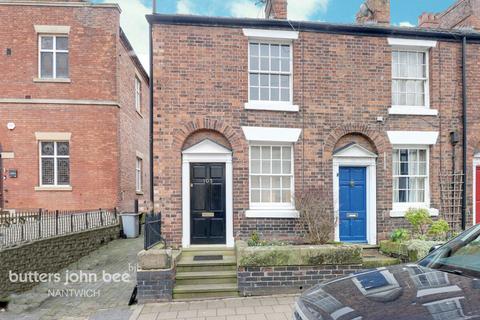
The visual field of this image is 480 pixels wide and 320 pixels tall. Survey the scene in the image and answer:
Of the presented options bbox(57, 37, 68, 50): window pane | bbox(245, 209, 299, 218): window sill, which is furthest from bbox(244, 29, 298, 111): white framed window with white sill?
bbox(57, 37, 68, 50): window pane

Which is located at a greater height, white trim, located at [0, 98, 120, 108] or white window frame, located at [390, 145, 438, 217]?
white trim, located at [0, 98, 120, 108]

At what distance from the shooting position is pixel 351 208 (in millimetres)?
8438

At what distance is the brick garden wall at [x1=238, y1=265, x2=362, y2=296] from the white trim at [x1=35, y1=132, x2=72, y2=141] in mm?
9278

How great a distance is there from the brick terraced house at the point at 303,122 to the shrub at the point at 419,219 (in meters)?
0.42

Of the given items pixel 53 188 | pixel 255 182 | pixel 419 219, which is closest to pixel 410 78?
pixel 419 219

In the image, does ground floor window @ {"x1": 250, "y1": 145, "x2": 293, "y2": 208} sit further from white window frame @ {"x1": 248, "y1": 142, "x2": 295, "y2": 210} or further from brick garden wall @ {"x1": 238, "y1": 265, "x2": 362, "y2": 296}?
brick garden wall @ {"x1": 238, "y1": 265, "x2": 362, "y2": 296}

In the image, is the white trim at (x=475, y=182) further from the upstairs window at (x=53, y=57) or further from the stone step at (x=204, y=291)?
the upstairs window at (x=53, y=57)

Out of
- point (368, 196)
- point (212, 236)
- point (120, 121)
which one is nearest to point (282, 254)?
point (212, 236)

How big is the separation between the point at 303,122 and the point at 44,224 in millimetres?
7589

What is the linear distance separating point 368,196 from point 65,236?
8656 millimetres

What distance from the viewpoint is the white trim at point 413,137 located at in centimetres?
844

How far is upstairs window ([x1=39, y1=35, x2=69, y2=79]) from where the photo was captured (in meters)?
12.1

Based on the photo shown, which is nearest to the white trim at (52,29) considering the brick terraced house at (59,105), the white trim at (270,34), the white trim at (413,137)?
the brick terraced house at (59,105)

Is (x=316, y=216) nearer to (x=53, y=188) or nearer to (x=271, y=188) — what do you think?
(x=271, y=188)
